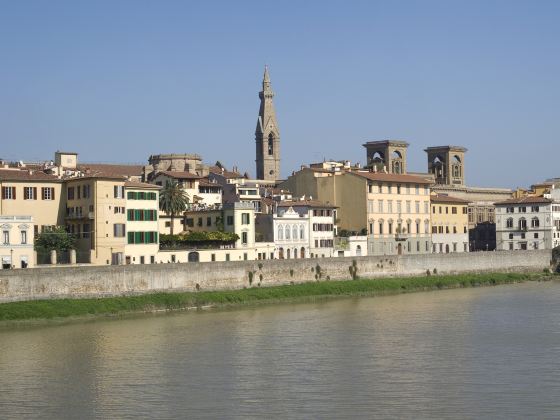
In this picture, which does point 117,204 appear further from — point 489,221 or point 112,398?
point 489,221

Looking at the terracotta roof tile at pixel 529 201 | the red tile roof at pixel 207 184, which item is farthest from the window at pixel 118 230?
the terracotta roof tile at pixel 529 201

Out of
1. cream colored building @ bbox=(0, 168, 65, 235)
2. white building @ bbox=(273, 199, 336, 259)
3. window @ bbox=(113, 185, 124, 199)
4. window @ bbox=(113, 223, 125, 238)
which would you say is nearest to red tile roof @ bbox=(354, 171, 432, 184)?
white building @ bbox=(273, 199, 336, 259)

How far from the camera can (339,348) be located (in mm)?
41250

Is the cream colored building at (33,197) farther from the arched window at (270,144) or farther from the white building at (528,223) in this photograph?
the arched window at (270,144)

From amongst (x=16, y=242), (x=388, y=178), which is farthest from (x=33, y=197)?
(x=388, y=178)

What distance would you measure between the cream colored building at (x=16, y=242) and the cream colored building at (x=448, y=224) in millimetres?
46526

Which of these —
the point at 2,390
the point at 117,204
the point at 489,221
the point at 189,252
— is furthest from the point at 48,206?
the point at 489,221

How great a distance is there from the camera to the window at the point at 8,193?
205 ft

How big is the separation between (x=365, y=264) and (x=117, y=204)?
61.8 ft

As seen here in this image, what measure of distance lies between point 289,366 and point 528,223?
68.5 m

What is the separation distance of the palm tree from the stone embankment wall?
11787 millimetres

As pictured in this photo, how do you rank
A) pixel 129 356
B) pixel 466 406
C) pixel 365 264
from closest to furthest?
1. pixel 466 406
2. pixel 129 356
3. pixel 365 264

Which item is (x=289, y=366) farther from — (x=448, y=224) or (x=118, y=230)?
(x=448, y=224)

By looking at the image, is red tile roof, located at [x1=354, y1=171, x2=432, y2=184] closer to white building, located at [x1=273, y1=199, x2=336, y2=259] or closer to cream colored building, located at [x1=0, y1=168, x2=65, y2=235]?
white building, located at [x1=273, y1=199, x2=336, y2=259]
